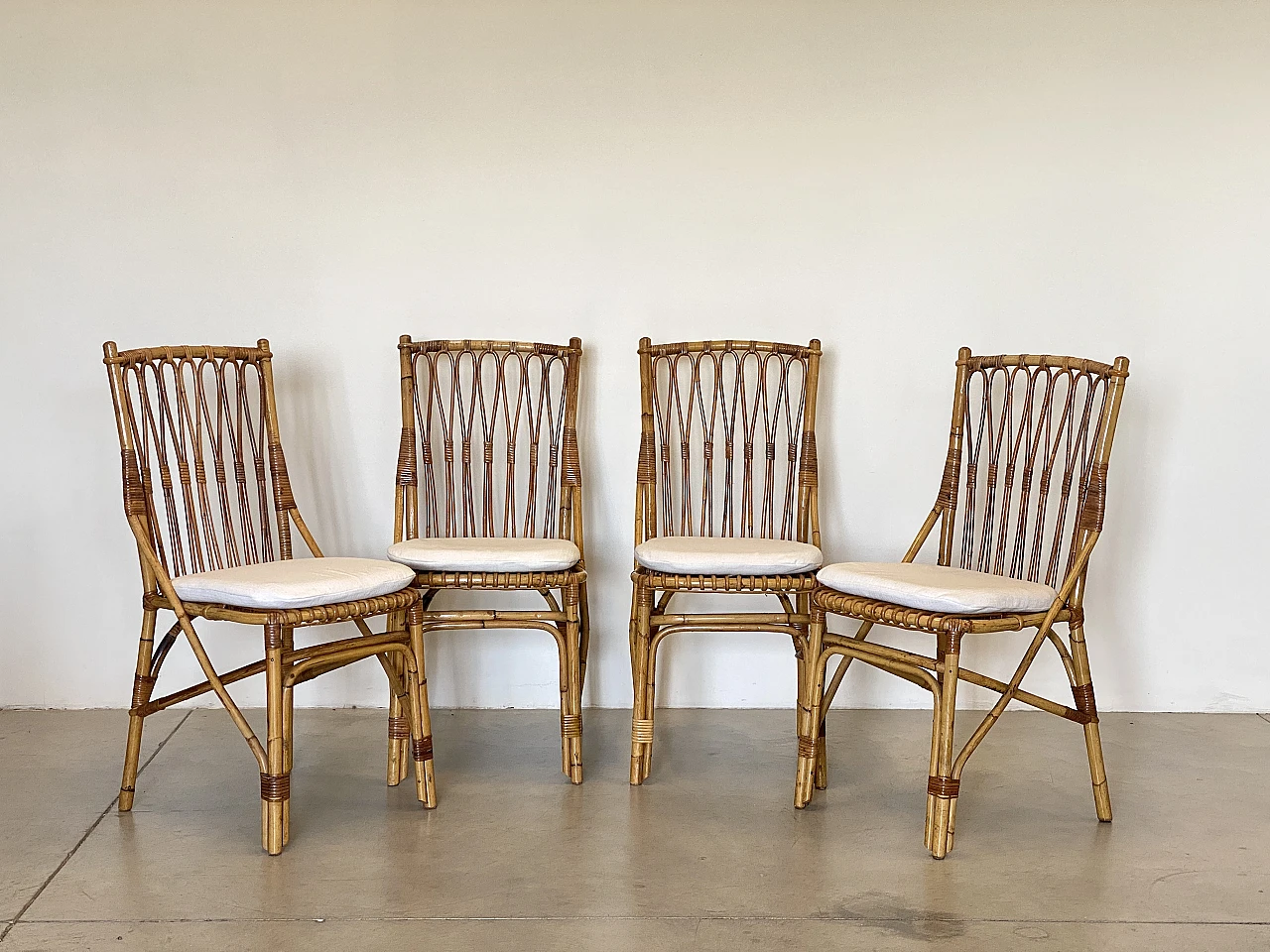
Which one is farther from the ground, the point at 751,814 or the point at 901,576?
the point at 901,576

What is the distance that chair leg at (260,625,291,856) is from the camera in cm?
221

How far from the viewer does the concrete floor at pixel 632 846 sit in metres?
1.94

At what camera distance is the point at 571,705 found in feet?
8.86

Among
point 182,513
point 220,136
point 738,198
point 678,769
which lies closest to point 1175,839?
point 678,769

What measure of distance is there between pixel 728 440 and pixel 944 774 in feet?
3.86

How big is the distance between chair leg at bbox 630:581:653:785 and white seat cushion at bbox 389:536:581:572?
19cm

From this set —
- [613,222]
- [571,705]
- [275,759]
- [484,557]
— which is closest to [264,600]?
[275,759]

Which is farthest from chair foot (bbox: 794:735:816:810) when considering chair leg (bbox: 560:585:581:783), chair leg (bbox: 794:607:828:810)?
chair leg (bbox: 560:585:581:783)

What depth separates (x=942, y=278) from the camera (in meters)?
3.29

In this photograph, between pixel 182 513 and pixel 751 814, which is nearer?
pixel 751 814

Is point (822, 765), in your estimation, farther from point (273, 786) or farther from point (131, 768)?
point (131, 768)

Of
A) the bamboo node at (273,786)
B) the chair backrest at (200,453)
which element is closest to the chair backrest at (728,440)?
the chair backrest at (200,453)

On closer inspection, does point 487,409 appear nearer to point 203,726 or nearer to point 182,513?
Answer: point 182,513

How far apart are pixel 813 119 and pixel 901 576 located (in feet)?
5.00
